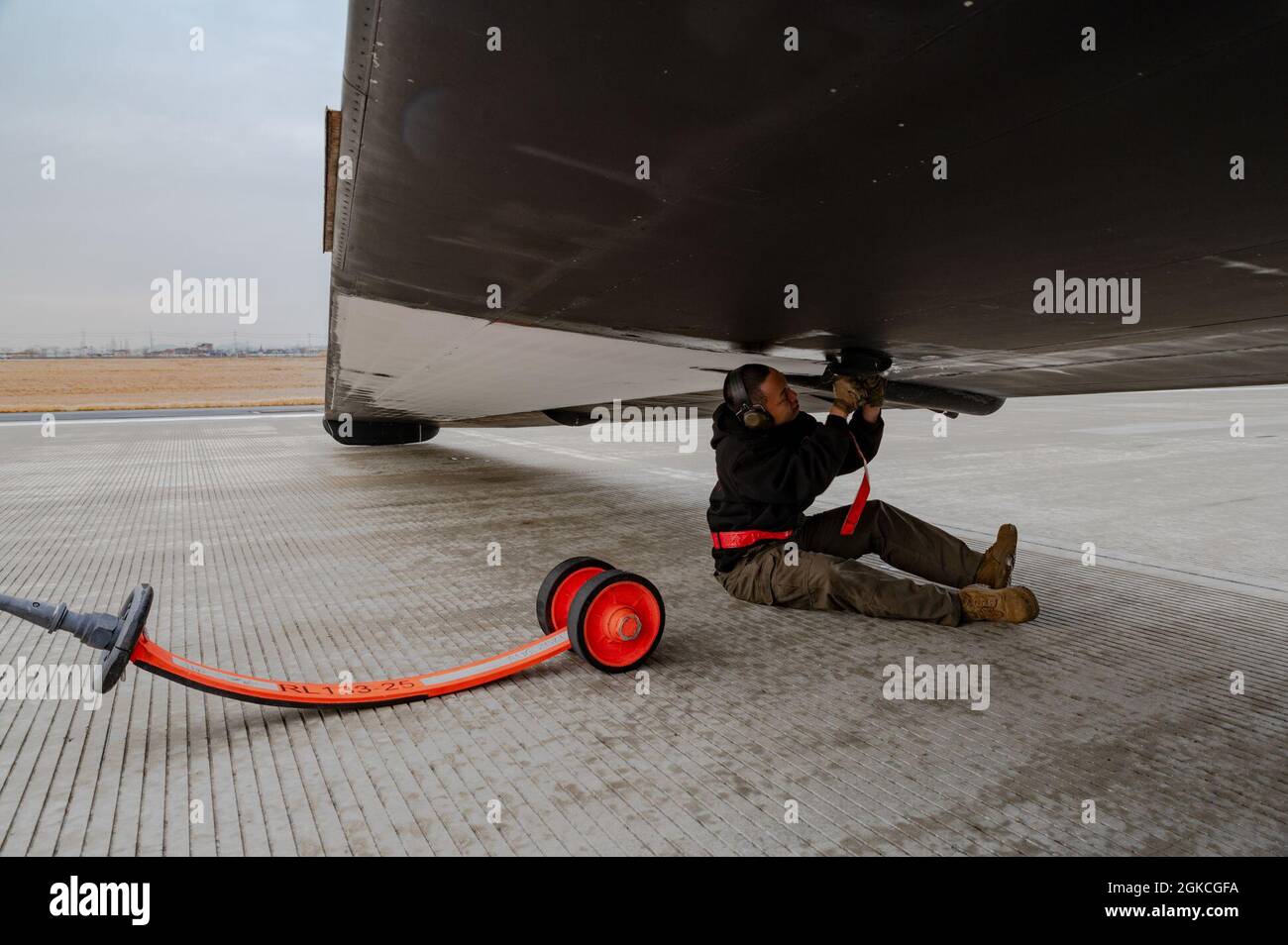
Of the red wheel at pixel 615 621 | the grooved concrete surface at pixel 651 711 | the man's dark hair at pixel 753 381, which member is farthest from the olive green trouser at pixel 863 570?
the red wheel at pixel 615 621

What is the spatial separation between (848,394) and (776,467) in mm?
479

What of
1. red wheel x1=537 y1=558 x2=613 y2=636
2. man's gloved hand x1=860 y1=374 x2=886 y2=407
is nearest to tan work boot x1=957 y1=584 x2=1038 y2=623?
man's gloved hand x1=860 y1=374 x2=886 y2=407

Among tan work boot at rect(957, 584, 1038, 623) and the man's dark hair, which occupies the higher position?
the man's dark hair

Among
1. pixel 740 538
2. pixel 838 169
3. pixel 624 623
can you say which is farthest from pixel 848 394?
pixel 838 169

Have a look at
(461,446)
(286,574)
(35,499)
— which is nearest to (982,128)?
(286,574)

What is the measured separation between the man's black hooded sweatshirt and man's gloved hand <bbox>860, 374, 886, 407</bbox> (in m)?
0.07

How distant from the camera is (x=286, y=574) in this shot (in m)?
4.57

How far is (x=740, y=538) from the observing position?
3.74m

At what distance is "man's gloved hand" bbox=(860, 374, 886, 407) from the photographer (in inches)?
146

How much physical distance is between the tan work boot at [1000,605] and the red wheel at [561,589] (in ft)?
5.15

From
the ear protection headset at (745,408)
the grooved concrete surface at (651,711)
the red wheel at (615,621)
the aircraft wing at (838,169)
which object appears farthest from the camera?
the ear protection headset at (745,408)

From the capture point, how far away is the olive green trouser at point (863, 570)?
11.3 feet

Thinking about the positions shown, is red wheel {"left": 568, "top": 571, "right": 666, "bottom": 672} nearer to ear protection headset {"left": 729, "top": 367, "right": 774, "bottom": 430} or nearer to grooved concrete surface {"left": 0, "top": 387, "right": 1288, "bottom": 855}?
grooved concrete surface {"left": 0, "top": 387, "right": 1288, "bottom": 855}

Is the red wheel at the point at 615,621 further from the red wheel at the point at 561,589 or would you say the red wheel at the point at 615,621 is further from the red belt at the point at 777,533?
the red belt at the point at 777,533
